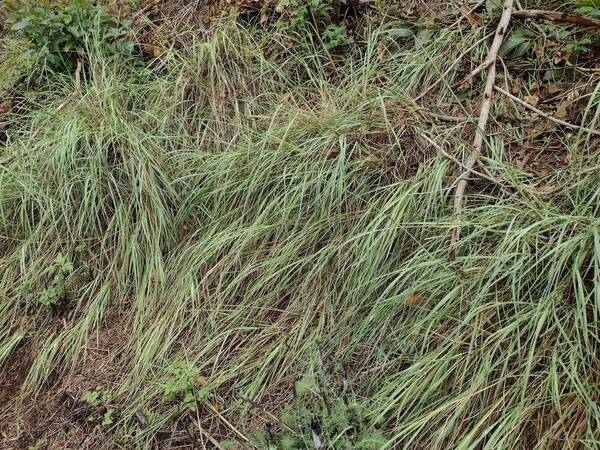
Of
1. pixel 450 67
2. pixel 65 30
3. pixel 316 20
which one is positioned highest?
pixel 65 30

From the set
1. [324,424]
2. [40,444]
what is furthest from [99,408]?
[324,424]

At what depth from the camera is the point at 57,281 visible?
9.03 feet

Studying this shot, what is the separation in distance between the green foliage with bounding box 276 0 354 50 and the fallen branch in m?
0.85

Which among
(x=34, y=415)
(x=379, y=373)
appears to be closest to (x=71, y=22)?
(x=34, y=415)

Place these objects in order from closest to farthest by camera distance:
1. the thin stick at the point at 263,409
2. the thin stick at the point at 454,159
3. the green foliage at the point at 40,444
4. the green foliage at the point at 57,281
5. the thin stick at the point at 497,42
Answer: the thin stick at the point at 263,409 → the thin stick at the point at 454,159 → the green foliage at the point at 40,444 → the thin stick at the point at 497,42 → the green foliage at the point at 57,281

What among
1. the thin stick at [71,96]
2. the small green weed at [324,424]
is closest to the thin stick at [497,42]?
the small green weed at [324,424]

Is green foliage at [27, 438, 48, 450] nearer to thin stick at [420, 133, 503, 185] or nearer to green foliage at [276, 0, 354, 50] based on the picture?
thin stick at [420, 133, 503, 185]

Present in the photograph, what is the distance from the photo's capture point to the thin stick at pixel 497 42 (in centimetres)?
260

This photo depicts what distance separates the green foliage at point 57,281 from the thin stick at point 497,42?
6.46ft

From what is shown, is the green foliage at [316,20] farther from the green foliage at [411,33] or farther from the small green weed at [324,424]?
the small green weed at [324,424]

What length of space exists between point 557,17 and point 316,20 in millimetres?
1203

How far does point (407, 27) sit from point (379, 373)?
5.77 feet

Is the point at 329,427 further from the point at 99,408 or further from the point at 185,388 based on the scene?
the point at 99,408

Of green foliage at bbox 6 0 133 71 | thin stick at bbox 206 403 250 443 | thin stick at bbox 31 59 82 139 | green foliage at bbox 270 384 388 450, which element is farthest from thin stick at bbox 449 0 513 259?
thin stick at bbox 31 59 82 139
